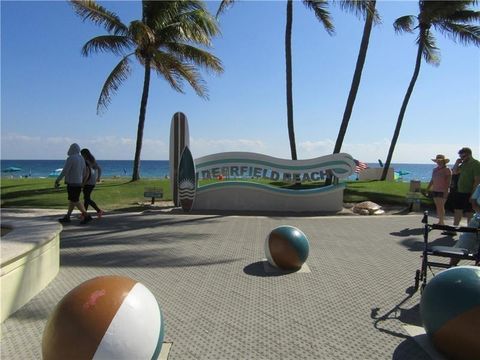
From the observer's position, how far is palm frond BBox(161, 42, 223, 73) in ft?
61.5

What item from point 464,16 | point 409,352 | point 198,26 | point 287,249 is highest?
point 464,16

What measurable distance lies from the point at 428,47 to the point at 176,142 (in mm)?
18354

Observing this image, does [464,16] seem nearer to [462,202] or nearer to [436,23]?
[436,23]

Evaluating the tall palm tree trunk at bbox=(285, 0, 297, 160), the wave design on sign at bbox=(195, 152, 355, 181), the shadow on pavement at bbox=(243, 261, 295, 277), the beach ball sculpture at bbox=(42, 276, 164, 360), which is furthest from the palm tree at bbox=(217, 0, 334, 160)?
the beach ball sculpture at bbox=(42, 276, 164, 360)

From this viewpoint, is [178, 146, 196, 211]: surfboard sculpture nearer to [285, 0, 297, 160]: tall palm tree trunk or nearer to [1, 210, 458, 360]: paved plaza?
[1, 210, 458, 360]: paved plaza

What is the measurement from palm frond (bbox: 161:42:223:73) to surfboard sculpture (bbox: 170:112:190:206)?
18.9 feet

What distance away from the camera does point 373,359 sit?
343 cm

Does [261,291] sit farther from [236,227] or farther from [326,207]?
[326,207]

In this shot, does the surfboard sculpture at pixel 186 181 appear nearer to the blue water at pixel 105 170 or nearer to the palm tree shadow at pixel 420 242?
the palm tree shadow at pixel 420 242

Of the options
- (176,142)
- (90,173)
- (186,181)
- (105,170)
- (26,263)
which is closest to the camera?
(26,263)

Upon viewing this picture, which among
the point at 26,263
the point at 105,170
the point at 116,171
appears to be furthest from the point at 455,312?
the point at 105,170

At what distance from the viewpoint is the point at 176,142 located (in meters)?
13.9

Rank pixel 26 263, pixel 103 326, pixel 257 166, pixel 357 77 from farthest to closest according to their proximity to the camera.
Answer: pixel 357 77 → pixel 257 166 → pixel 26 263 → pixel 103 326

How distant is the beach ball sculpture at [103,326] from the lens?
2.79 metres
